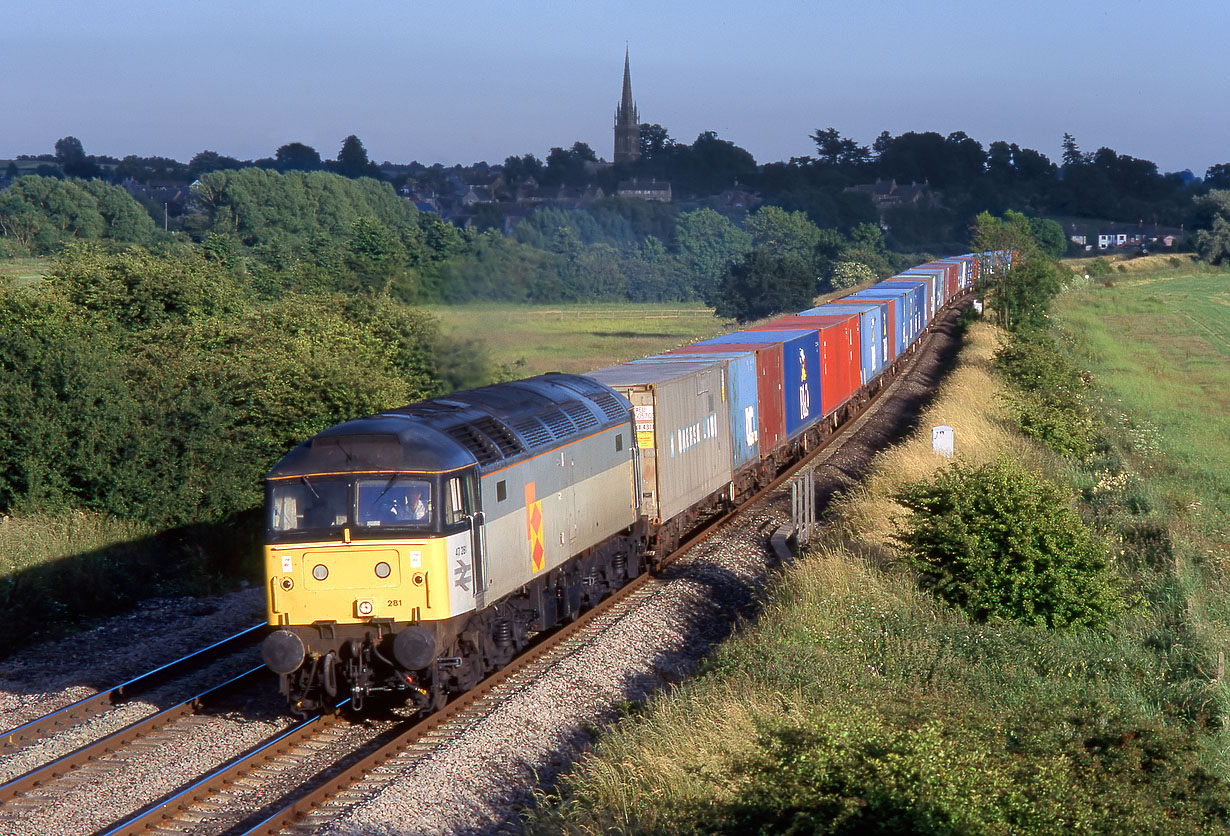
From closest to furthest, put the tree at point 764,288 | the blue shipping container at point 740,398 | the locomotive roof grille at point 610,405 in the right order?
the locomotive roof grille at point 610,405 → the blue shipping container at point 740,398 → the tree at point 764,288

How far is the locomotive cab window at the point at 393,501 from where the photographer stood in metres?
11.5

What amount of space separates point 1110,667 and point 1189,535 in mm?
9240

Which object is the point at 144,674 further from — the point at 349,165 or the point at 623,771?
the point at 349,165

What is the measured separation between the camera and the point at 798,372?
2639 cm

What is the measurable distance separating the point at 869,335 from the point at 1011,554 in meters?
22.5

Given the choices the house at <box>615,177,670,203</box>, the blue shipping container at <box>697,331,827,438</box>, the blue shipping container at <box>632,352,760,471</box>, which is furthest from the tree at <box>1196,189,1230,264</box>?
the blue shipping container at <box>632,352,760,471</box>

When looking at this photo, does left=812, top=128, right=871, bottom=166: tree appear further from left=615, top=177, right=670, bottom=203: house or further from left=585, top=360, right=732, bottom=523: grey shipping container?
left=585, top=360, right=732, bottom=523: grey shipping container

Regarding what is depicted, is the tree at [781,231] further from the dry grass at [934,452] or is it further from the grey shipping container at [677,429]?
the grey shipping container at [677,429]

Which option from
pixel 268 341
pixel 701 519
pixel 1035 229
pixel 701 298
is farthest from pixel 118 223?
pixel 1035 229

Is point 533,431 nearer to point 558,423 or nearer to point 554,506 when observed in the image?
point 558,423

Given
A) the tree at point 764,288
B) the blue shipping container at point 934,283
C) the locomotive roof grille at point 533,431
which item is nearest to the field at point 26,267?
the locomotive roof grille at point 533,431

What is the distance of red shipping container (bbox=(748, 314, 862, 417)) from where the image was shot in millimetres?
29312

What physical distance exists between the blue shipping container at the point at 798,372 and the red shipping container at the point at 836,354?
67 cm

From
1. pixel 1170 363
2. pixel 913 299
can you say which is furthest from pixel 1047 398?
pixel 1170 363
